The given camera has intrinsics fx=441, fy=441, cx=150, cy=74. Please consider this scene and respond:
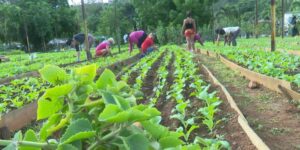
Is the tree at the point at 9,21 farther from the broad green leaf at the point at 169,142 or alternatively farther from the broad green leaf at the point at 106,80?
the broad green leaf at the point at 169,142

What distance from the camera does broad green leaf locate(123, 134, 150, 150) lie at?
1.04m

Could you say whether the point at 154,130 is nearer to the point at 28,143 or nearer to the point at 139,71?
the point at 28,143

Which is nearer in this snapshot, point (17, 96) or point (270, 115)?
point (270, 115)

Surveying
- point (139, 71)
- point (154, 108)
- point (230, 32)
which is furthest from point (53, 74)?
point (230, 32)

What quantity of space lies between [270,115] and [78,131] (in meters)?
4.74

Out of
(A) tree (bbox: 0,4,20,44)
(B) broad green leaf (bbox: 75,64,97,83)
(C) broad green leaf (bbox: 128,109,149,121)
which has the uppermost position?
(A) tree (bbox: 0,4,20,44)

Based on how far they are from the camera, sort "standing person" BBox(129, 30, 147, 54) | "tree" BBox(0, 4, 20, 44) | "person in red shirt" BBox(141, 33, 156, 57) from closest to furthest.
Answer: "person in red shirt" BBox(141, 33, 156, 57) → "standing person" BBox(129, 30, 147, 54) → "tree" BBox(0, 4, 20, 44)

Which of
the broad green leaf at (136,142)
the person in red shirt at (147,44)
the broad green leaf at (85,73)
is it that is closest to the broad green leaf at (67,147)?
the broad green leaf at (136,142)

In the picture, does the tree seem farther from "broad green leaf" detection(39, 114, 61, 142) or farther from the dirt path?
"broad green leaf" detection(39, 114, 61, 142)

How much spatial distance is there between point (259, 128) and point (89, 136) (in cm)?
385


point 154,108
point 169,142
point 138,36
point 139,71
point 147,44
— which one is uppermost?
point 154,108

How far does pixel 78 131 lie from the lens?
1.04 meters

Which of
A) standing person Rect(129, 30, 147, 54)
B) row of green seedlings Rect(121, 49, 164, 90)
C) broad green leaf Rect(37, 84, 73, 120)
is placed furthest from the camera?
standing person Rect(129, 30, 147, 54)

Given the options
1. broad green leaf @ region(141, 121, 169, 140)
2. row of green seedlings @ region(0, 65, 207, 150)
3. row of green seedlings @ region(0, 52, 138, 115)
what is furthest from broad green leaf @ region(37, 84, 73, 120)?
row of green seedlings @ region(0, 52, 138, 115)
